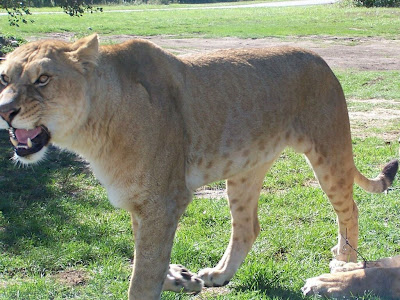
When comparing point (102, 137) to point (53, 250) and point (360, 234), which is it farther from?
point (360, 234)

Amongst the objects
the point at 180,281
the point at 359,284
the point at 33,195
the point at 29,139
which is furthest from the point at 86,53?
the point at 33,195

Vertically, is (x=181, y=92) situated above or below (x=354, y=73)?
above

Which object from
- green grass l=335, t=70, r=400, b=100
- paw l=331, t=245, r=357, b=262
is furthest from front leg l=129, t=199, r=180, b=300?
green grass l=335, t=70, r=400, b=100

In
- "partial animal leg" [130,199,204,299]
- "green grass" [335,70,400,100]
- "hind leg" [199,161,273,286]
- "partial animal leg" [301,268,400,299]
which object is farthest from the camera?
"green grass" [335,70,400,100]

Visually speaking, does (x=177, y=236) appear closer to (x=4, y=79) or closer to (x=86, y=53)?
(x=86, y=53)

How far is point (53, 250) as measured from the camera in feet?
15.3

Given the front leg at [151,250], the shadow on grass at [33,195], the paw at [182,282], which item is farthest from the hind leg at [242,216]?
the shadow on grass at [33,195]

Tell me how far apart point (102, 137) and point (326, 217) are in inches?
105

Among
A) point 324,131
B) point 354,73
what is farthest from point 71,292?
point 354,73

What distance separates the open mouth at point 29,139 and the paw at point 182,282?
4.09 feet

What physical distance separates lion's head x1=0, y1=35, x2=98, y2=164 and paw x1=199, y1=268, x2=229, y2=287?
1497mm

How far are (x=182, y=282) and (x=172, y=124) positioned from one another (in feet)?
3.43

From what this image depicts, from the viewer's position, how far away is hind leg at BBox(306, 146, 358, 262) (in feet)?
14.9

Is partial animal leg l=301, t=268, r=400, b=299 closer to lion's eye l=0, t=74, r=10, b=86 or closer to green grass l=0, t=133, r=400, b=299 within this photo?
green grass l=0, t=133, r=400, b=299
